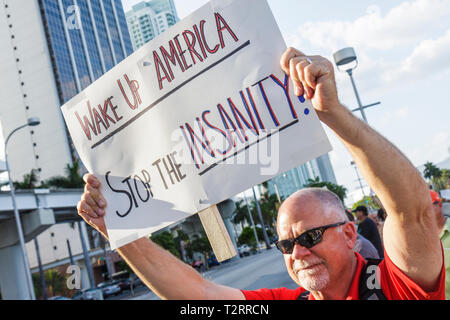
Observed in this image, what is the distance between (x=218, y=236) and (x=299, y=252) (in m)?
0.35

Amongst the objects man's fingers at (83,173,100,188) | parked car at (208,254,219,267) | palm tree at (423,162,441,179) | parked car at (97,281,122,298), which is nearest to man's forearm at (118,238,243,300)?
man's fingers at (83,173,100,188)

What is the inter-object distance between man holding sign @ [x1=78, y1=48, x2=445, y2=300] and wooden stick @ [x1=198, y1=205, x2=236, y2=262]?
300mm

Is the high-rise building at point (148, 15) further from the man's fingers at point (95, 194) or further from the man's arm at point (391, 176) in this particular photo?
the man's arm at point (391, 176)

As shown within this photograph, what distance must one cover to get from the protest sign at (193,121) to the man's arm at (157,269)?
6 centimetres

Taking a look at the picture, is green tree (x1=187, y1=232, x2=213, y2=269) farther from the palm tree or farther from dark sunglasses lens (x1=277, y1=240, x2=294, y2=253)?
the palm tree

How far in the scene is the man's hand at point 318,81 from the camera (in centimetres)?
129

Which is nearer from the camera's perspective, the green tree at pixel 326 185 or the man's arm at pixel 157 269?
the man's arm at pixel 157 269

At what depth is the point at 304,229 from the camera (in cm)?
172

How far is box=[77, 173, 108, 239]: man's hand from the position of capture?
1.87 m

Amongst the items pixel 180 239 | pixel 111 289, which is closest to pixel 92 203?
pixel 111 289

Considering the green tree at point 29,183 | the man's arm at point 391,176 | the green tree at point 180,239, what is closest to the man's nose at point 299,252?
the man's arm at point 391,176
